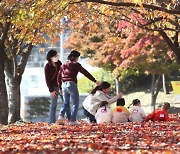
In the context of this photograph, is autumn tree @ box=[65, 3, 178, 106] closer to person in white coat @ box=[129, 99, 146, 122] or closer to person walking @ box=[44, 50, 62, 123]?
person in white coat @ box=[129, 99, 146, 122]

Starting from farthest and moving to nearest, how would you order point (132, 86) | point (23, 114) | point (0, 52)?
point (132, 86) → point (23, 114) → point (0, 52)

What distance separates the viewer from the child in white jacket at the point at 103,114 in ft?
45.9

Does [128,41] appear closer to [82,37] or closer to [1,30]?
[82,37]

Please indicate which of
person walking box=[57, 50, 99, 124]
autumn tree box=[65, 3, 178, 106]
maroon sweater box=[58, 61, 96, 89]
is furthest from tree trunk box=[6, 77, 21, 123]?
maroon sweater box=[58, 61, 96, 89]

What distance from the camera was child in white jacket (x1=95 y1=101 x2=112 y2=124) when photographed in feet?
45.9

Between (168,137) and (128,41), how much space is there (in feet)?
55.7

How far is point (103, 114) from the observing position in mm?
14203

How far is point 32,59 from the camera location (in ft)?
140

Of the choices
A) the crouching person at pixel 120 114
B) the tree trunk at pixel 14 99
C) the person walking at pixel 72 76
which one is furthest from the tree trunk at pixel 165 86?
the person walking at pixel 72 76

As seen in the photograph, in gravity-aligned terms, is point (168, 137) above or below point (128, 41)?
below

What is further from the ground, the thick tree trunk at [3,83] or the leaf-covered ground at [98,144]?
the thick tree trunk at [3,83]

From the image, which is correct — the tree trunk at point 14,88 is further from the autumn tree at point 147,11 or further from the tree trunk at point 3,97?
the autumn tree at point 147,11

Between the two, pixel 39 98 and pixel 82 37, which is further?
pixel 82 37

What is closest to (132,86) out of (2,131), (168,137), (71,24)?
(71,24)
